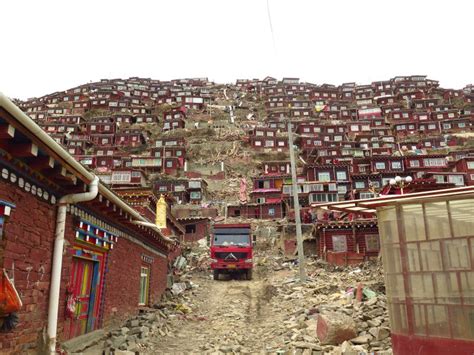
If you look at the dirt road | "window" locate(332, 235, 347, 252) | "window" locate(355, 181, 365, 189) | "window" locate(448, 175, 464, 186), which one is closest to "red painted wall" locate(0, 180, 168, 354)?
the dirt road

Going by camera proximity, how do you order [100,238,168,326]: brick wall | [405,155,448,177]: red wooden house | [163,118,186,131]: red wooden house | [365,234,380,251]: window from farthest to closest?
1. [163,118,186,131]: red wooden house
2. [405,155,448,177]: red wooden house
3. [365,234,380,251]: window
4. [100,238,168,326]: brick wall

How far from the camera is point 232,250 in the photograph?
22891 millimetres

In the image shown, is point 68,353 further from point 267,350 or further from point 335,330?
point 335,330

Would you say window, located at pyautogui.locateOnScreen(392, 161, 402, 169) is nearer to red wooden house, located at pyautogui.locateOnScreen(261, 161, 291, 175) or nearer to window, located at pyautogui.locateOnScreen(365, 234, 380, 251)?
red wooden house, located at pyautogui.locateOnScreen(261, 161, 291, 175)

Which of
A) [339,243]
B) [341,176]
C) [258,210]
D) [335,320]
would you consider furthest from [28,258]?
[341,176]

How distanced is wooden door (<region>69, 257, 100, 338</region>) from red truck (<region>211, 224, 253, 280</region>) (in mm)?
13171

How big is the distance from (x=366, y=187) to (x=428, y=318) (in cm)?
4853

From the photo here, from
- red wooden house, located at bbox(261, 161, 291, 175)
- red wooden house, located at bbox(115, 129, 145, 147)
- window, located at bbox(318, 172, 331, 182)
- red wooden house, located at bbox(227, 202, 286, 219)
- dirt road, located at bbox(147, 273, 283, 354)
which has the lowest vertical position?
dirt road, located at bbox(147, 273, 283, 354)

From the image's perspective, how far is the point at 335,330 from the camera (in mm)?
9703

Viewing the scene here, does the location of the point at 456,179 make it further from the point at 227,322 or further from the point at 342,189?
the point at 227,322

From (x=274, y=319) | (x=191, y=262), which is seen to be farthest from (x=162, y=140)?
(x=274, y=319)

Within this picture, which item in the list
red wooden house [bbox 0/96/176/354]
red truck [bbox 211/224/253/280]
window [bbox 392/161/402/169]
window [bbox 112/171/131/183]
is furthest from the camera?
window [bbox 392/161/402/169]

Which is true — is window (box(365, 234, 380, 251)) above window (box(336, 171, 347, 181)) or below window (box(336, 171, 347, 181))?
below

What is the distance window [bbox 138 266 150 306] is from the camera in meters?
15.0
